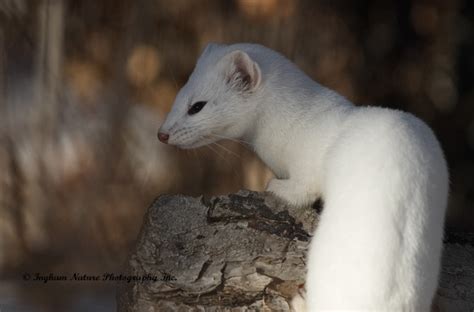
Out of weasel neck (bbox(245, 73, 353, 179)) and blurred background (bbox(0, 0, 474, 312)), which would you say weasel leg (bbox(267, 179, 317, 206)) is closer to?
weasel neck (bbox(245, 73, 353, 179))

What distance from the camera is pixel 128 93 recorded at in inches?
79.7

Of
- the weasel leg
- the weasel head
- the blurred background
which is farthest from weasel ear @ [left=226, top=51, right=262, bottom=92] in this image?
the blurred background

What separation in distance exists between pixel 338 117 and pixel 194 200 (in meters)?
0.35

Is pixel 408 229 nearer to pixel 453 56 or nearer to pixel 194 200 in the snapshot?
pixel 194 200

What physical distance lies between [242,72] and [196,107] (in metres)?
0.12

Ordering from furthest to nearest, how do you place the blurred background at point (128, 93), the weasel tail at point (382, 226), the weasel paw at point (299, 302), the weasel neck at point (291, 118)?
the blurred background at point (128, 93)
the weasel neck at point (291, 118)
the weasel paw at point (299, 302)
the weasel tail at point (382, 226)

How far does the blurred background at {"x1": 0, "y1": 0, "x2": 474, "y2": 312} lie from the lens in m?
1.98

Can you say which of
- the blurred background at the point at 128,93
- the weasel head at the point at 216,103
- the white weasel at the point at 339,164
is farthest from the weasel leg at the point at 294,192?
the blurred background at the point at 128,93

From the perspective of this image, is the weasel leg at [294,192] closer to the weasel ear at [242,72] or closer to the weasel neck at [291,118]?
the weasel neck at [291,118]

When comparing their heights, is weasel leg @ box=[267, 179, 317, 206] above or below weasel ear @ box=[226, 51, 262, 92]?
below

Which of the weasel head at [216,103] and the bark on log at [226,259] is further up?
the weasel head at [216,103]

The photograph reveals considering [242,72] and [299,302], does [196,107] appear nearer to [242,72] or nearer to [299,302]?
[242,72]

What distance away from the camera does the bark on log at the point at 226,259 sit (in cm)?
151

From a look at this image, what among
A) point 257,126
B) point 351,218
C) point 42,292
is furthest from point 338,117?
point 42,292
